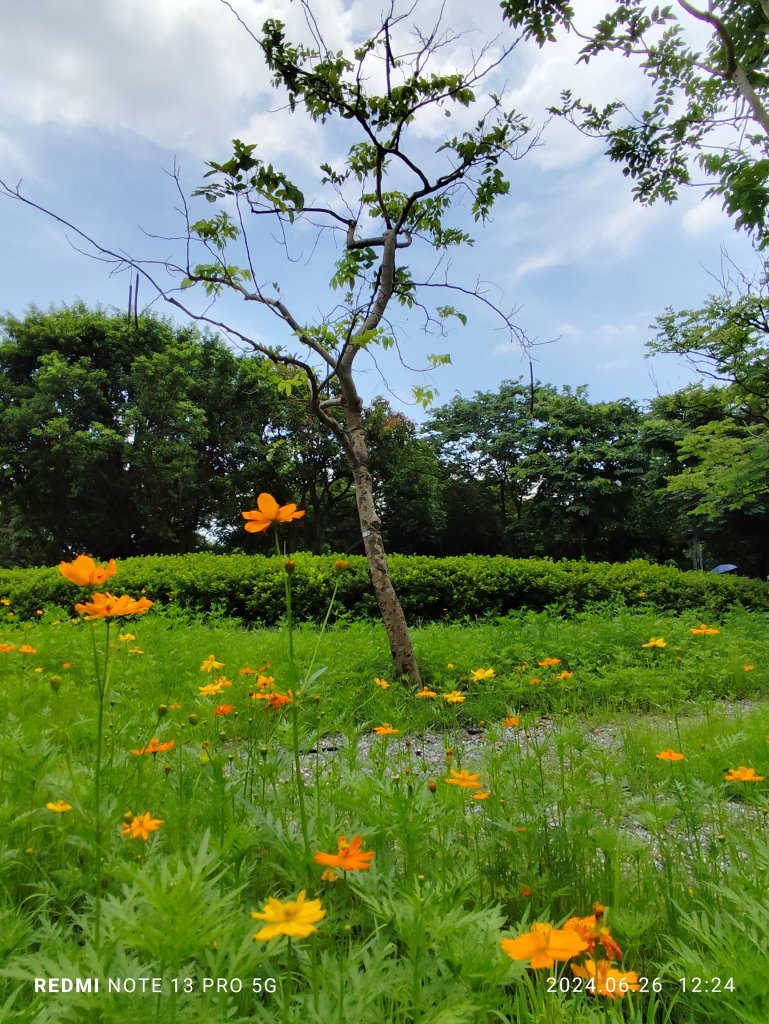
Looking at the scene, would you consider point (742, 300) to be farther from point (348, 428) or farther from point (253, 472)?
point (253, 472)

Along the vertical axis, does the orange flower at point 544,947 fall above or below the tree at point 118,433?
below

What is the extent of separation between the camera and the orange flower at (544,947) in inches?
24.8

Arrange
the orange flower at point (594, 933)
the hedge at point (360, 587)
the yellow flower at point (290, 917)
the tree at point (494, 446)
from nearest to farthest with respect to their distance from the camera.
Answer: the yellow flower at point (290, 917), the orange flower at point (594, 933), the hedge at point (360, 587), the tree at point (494, 446)

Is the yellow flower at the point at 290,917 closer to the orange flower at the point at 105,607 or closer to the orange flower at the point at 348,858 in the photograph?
the orange flower at the point at 348,858

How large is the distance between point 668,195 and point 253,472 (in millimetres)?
11801

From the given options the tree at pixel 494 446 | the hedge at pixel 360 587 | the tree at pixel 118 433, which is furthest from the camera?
the tree at pixel 494 446

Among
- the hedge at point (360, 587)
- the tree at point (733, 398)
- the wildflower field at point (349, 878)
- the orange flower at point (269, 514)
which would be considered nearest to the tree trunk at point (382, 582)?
the wildflower field at point (349, 878)

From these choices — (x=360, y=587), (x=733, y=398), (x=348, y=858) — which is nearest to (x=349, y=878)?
(x=348, y=858)

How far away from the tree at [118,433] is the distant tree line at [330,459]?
46 millimetres

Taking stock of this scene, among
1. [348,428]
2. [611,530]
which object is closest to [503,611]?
[348,428]

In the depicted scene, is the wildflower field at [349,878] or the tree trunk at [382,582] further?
the tree trunk at [382,582]

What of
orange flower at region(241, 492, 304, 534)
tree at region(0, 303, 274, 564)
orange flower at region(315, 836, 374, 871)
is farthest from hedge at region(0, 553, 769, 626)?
Result: tree at region(0, 303, 274, 564)

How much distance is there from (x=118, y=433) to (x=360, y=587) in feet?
30.2

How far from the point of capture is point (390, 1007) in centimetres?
80
